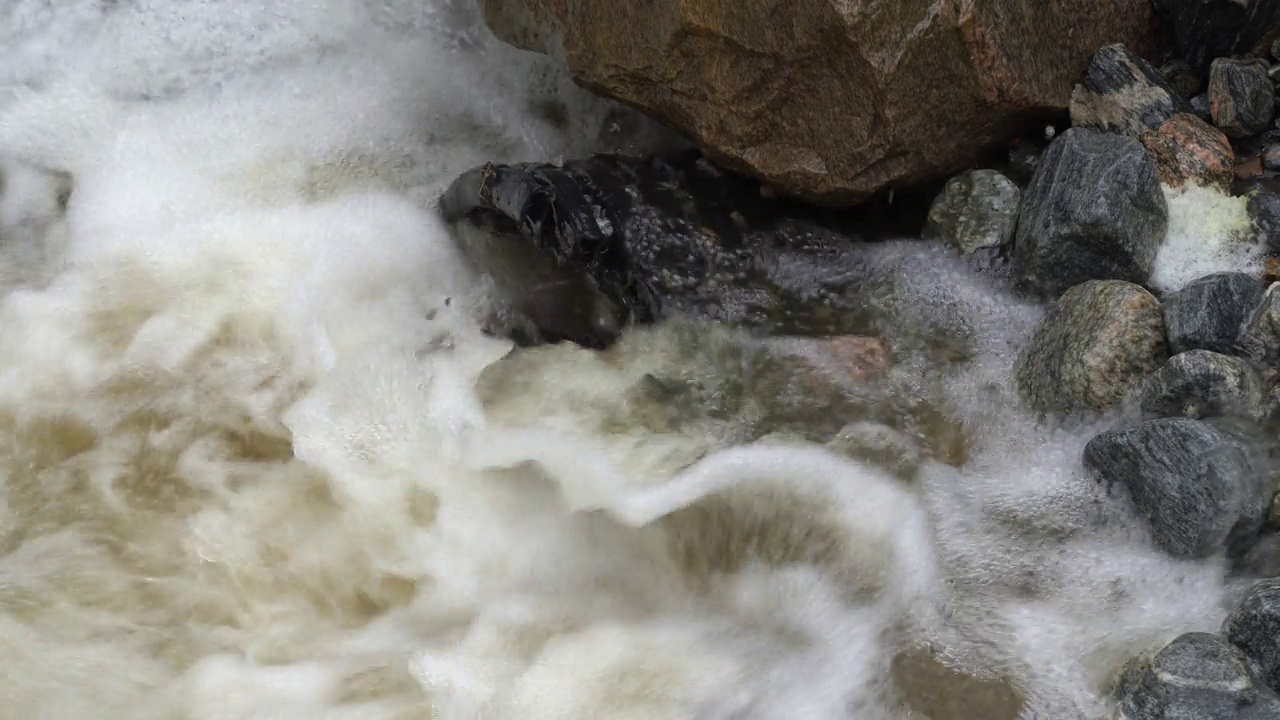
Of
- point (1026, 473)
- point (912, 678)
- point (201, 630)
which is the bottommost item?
point (201, 630)

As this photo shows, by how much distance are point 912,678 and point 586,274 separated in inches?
72.0

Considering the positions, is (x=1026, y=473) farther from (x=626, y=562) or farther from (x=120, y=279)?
(x=120, y=279)

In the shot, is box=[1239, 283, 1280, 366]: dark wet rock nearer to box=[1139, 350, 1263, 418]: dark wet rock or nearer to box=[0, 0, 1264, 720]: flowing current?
box=[1139, 350, 1263, 418]: dark wet rock

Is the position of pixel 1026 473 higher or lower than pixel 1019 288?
lower

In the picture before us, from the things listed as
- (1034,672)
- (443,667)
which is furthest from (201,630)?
(1034,672)

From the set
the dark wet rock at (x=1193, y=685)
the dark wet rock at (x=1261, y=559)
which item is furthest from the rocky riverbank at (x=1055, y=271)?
the dark wet rock at (x=1193, y=685)

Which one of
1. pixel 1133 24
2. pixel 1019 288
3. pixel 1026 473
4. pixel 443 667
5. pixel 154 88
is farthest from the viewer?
pixel 154 88

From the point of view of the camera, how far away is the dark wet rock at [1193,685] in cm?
249

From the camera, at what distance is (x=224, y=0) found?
5.27 m

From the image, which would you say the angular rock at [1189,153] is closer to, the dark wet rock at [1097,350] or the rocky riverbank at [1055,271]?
the rocky riverbank at [1055,271]

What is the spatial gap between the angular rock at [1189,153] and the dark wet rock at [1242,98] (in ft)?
0.28

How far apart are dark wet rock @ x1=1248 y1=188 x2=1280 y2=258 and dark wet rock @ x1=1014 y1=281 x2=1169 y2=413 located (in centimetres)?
58

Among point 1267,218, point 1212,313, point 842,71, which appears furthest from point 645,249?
point 1267,218

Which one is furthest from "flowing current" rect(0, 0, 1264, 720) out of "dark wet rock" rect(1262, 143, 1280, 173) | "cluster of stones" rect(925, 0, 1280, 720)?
"dark wet rock" rect(1262, 143, 1280, 173)
